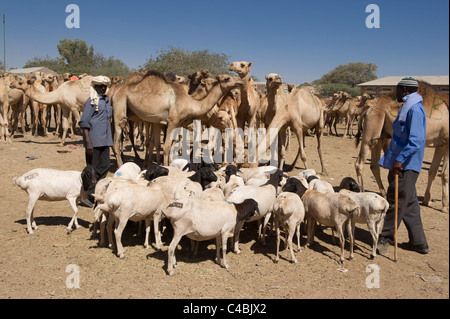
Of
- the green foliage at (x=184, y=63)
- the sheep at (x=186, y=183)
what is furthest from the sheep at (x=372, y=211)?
the green foliage at (x=184, y=63)

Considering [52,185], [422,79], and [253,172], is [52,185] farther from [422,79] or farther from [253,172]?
[422,79]

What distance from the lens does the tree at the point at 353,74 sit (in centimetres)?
4859

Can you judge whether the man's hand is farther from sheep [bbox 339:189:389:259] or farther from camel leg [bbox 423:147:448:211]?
camel leg [bbox 423:147:448:211]

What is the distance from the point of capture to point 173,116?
9805mm

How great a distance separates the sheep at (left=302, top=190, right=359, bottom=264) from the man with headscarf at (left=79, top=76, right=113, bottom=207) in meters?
4.11

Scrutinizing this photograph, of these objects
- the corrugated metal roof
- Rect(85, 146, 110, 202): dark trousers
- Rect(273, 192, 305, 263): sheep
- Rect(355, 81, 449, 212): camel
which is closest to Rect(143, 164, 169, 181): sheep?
Rect(85, 146, 110, 202): dark trousers

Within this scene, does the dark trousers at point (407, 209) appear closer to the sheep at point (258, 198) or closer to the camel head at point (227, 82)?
the sheep at point (258, 198)

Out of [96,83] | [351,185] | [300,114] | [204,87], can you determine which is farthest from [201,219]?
[300,114]

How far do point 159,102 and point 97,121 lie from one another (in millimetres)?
2776

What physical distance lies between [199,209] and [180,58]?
41467 mm

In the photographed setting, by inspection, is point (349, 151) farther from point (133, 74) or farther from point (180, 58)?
point (180, 58)

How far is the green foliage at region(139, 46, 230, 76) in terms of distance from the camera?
41.1 m

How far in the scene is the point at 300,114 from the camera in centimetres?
1074
